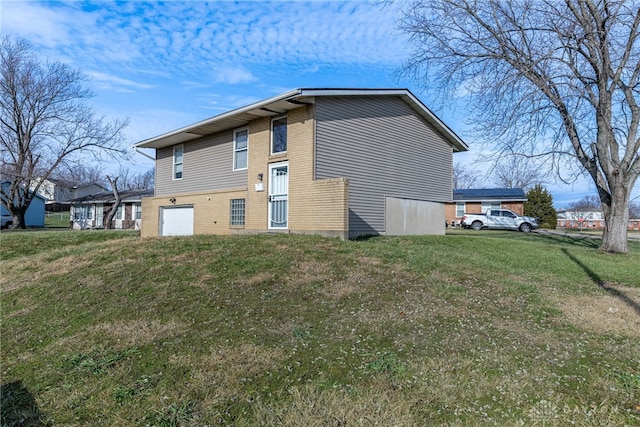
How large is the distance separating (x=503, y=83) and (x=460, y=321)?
1067 cm

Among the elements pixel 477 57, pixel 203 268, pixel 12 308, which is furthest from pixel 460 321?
pixel 477 57

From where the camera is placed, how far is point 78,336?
5051mm

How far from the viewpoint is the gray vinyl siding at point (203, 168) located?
16.3 meters

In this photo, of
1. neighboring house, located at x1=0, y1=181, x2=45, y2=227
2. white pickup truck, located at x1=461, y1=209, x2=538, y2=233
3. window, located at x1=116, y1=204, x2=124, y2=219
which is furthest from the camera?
neighboring house, located at x1=0, y1=181, x2=45, y2=227

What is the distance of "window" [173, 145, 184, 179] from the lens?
A: 1909 centimetres

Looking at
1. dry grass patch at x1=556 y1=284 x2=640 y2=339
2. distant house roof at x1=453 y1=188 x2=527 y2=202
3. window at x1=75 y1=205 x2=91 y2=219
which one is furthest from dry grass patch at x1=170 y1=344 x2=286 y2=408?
window at x1=75 y1=205 x2=91 y2=219

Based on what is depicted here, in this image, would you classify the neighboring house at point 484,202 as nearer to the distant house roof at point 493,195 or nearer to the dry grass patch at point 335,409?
the distant house roof at point 493,195

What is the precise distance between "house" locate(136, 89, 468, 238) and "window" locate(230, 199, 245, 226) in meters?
0.04

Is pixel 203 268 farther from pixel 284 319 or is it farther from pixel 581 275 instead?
pixel 581 275

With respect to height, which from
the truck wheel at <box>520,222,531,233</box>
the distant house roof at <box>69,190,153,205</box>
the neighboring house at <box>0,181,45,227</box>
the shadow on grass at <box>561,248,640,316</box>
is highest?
the distant house roof at <box>69,190,153,205</box>

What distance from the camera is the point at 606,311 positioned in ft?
20.4

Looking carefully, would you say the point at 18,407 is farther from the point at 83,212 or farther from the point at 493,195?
the point at 83,212

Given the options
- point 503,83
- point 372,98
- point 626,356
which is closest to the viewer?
point 626,356

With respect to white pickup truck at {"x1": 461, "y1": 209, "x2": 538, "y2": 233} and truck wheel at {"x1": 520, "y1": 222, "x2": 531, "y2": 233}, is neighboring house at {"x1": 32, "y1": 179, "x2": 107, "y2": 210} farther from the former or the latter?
truck wheel at {"x1": 520, "y1": 222, "x2": 531, "y2": 233}
